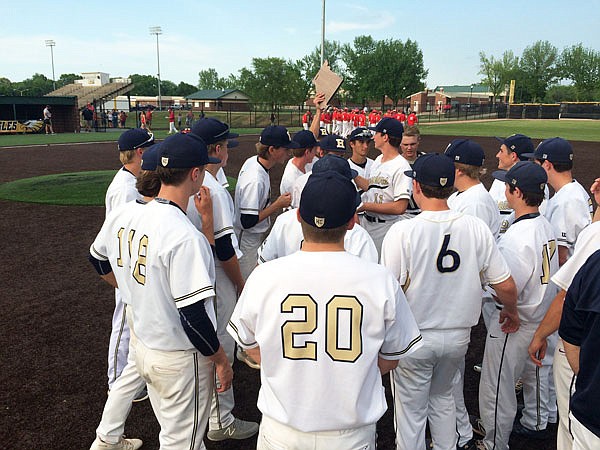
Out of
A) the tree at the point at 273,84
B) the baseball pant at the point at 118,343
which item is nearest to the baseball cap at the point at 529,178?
the baseball pant at the point at 118,343

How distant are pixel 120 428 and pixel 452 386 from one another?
8.19ft

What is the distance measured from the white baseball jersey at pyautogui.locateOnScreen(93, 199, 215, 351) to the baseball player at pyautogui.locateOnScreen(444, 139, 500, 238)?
251 cm

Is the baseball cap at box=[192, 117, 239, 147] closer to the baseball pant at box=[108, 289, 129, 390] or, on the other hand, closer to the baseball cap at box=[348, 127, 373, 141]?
the baseball pant at box=[108, 289, 129, 390]

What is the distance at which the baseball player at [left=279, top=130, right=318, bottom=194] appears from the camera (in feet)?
17.4

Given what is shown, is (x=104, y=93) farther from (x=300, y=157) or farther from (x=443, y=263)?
(x=443, y=263)

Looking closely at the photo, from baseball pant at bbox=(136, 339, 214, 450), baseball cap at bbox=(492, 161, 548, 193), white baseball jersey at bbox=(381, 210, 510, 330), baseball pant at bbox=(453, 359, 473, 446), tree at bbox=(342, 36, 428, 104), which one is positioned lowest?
baseball pant at bbox=(453, 359, 473, 446)

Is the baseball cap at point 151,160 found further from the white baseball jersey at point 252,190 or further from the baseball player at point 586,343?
the baseball player at point 586,343

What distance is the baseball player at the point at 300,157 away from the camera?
5305 mm

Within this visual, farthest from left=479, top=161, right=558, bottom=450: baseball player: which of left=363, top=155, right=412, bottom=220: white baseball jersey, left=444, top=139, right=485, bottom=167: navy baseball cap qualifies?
left=363, top=155, right=412, bottom=220: white baseball jersey

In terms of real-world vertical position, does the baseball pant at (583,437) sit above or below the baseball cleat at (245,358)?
above

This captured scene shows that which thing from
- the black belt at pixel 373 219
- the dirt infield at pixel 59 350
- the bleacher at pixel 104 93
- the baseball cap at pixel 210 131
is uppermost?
the bleacher at pixel 104 93

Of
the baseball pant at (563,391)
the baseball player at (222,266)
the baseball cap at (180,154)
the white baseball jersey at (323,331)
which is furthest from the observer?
the baseball player at (222,266)

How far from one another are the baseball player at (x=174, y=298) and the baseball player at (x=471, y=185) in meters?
2.43

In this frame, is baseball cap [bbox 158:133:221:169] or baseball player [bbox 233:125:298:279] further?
baseball player [bbox 233:125:298:279]
